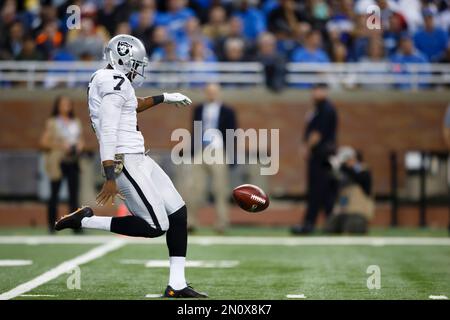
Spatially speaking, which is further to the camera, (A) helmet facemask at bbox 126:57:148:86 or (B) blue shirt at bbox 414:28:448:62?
(B) blue shirt at bbox 414:28:448:62

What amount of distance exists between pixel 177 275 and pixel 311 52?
10198 mm

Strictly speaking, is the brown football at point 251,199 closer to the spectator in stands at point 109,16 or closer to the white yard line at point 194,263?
the white yard line at point 194,263

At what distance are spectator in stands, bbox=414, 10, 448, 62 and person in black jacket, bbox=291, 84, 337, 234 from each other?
354 cm

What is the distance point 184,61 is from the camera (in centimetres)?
1777

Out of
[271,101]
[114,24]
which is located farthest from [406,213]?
[114,24]

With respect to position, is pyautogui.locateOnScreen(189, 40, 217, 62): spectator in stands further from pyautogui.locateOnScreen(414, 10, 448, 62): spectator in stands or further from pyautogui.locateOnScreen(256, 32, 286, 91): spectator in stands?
pyautogui.locateOnScreen(414, 10, 448, 62): spectator in stands

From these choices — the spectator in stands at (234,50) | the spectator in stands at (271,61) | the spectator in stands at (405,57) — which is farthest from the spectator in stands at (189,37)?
the spectator in stands at (405,57)

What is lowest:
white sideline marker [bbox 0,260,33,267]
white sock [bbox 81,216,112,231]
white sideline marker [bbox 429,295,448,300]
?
white sideline marker [bbox 429,295,448,300]

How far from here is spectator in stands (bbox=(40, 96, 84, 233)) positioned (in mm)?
15359

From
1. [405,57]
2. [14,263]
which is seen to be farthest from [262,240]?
[405,57]

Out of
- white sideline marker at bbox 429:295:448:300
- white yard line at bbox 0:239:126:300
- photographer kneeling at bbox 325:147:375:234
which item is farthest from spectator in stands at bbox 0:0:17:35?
white sideline marker at bbox 429:295:448:300

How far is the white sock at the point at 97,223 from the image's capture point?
806cm

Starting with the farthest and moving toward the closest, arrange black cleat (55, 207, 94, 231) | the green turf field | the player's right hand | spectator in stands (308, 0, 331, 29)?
1. spectator in stands (308, 0, 331, 29)
2. the green turf field
3. black cleat (55, 207, 94, 231)
4. the player's right hand

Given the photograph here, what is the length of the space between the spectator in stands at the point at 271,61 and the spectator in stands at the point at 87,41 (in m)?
2.46
